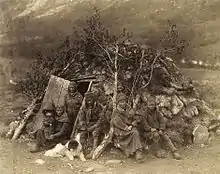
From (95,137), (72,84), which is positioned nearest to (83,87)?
(72,84)

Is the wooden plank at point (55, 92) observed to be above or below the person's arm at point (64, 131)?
above

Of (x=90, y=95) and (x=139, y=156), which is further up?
(x=90, y=95)

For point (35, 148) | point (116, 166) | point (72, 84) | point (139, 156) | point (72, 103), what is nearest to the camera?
point (116, 166)

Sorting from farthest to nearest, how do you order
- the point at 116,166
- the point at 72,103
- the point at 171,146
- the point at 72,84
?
the point at 72,84
the point at 72,103
the point at 171,146
the point at 116,166

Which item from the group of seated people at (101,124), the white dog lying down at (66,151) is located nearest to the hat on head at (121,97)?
the group of seated people at (101,124)

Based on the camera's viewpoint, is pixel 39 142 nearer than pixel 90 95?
Yes

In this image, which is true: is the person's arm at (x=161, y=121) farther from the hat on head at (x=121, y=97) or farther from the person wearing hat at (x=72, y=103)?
the person wearing hat at (x=72, y=103)

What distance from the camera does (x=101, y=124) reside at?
372 inches

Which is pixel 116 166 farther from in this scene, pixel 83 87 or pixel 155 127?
pixel 83 87

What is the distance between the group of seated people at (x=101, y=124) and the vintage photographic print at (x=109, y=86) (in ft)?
0.06

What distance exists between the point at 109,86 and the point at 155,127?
4.40 feet

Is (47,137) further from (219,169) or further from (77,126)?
(219,169)

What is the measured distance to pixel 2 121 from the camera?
10.9m

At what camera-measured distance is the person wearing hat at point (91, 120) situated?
9375 mm
